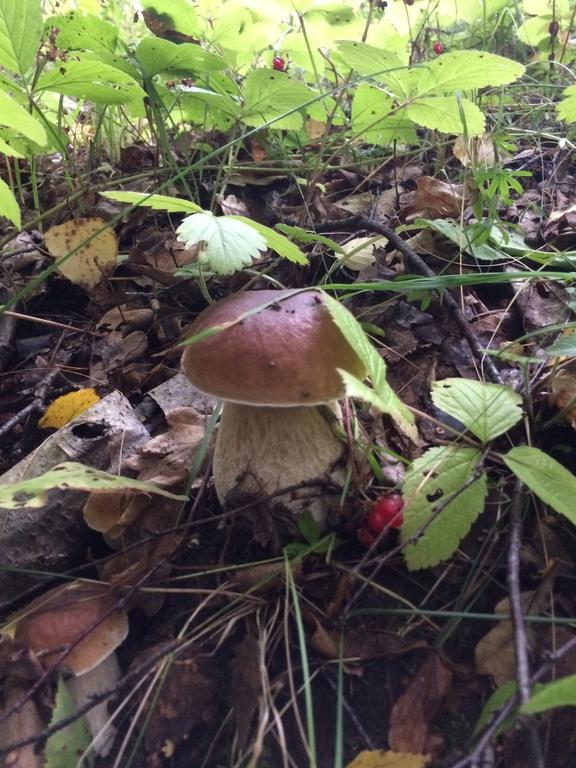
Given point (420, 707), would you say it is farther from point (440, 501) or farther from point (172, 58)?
point (172, 58)

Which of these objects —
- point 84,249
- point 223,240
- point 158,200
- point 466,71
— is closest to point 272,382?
point 223,240

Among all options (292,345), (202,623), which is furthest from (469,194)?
(202,623)

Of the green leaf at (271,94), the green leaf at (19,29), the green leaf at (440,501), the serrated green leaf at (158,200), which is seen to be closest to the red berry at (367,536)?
the green leaf at (440,501)

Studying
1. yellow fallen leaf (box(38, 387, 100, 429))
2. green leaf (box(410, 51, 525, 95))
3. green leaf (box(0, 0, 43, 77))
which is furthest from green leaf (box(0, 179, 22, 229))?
green leaf (box(410, 51, 525, 95))

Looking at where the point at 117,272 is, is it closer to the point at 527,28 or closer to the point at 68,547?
the point at 68,547

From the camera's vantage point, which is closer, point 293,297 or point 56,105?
point 293,297
